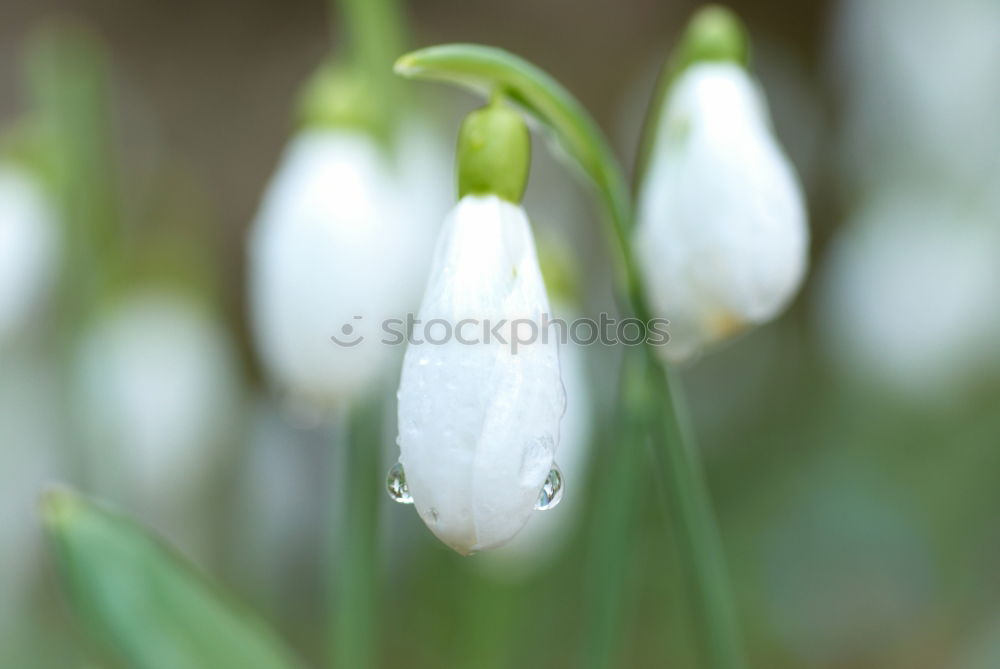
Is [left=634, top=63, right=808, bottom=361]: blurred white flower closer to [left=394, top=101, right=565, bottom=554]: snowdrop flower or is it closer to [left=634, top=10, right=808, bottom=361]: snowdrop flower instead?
[left=634, top=10, right=808, bottom=361]: snowdrop flower

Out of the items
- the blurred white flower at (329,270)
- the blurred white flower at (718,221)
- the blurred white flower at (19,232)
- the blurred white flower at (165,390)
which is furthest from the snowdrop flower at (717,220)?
the blurred white flower at (165,390)

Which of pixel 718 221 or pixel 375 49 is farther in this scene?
pixel 375 49

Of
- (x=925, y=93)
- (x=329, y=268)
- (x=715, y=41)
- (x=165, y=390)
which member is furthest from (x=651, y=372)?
(x=925, y=93)

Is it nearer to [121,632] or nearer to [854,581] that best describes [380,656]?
[854,581]

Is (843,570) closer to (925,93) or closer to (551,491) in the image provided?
(925,93)

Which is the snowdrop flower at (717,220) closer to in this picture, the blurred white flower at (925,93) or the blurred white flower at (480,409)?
the blurred white flower at (480,409)
